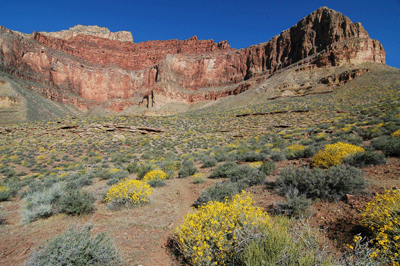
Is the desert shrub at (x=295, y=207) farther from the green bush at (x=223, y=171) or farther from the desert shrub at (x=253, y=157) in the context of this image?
the desert shrub at (x=253, y=157)

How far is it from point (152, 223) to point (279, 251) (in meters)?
2.99

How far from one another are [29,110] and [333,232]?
5690 centimetres

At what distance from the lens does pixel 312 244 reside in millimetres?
2213

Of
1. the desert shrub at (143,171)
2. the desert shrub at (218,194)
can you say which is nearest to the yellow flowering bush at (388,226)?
the desert shrub at (218,194)

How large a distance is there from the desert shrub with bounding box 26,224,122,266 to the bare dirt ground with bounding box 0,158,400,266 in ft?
1.27

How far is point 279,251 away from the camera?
2156mm

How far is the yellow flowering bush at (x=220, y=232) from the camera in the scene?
2.45m

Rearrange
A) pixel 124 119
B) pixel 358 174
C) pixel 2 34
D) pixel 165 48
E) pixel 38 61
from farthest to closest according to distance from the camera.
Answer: pixel 165 48
pixel 38 61
pixel 2 34
pixel 124 119
pixel 358 174

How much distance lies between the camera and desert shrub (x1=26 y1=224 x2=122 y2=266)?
92.5 inches

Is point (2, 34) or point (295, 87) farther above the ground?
point (2, 34)

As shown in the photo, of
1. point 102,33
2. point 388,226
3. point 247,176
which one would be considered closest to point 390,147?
point 247,176

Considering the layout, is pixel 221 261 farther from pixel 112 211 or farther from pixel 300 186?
pixel 112 211

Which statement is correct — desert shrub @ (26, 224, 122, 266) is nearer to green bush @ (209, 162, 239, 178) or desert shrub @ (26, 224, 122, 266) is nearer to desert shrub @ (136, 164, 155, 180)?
green bush @ (209, 162, 239, 178)

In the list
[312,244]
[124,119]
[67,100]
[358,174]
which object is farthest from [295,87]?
[67,100]
